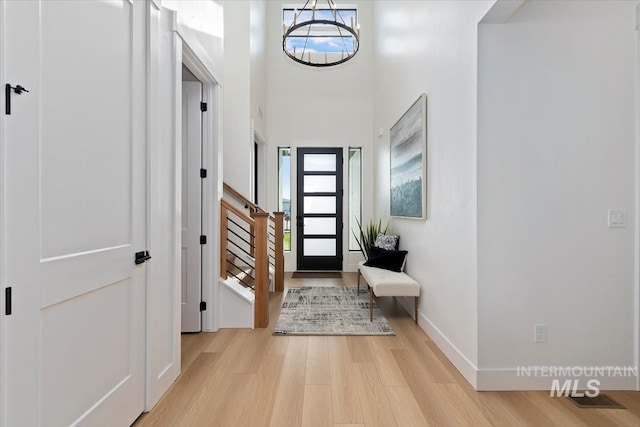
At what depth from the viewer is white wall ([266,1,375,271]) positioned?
251 inches

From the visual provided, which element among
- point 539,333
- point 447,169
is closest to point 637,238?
point 539,333

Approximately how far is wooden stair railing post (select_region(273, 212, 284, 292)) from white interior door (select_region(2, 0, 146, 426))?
2.81 m

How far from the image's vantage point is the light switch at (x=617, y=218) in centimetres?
216

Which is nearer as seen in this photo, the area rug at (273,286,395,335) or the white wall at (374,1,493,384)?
the white wall at (374,1,493,384)

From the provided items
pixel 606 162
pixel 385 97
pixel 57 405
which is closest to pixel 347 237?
pixel 385 97

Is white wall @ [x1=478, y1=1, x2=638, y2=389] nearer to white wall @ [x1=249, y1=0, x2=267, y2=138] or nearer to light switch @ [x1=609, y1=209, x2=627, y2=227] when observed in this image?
light switch @ [x1=609, y1=209, x2=627, y2=227]

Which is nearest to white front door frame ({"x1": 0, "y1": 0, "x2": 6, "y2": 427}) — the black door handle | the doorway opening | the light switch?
the black door handle

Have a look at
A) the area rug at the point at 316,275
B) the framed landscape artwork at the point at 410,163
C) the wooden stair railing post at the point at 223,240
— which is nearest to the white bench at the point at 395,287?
the framed landscape artwork at the point at 410,163

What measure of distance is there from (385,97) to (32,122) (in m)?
4.83

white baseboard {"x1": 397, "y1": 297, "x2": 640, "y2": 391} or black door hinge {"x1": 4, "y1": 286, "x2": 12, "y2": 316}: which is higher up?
black door hinge {"x1": 4, "y1": 286, "x2": 12, "y2": 316}

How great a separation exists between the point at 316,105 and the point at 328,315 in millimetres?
4201

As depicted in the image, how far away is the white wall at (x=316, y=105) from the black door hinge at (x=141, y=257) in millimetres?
4531

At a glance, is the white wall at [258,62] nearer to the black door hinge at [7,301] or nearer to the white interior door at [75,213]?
the white interior door at [75,213]

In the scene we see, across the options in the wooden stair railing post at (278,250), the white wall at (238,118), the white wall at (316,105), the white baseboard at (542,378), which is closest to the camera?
the white baseboard at (542,378)
